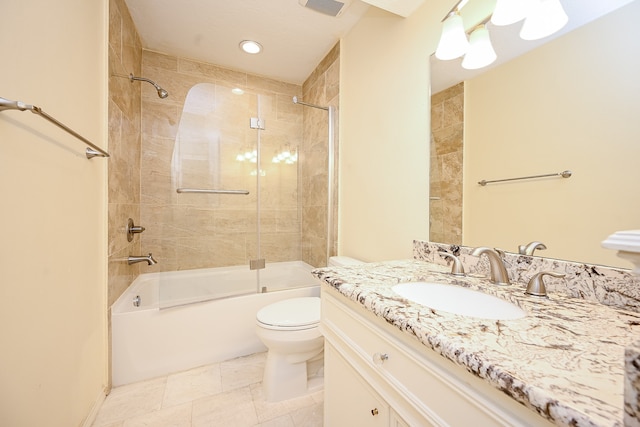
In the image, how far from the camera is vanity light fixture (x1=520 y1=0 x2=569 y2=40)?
0.75 metres

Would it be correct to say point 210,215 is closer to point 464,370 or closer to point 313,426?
point 313,426

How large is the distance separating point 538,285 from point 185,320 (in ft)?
5.91

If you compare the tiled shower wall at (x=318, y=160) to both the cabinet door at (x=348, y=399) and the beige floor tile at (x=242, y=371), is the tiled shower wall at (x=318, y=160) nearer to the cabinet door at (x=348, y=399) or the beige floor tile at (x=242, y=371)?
the beige floor tile at (x=242, y=371)

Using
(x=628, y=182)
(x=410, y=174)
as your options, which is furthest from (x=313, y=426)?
(x=628, y=182)

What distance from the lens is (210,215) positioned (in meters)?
2.22

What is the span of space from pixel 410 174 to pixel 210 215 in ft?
5.74

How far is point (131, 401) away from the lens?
1.30 m

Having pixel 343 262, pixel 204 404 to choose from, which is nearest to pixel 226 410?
pixel 204 404

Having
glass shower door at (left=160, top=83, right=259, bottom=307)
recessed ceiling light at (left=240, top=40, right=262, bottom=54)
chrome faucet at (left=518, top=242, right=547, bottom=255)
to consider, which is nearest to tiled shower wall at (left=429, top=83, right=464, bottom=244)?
chrome faucet at (left=518, top=242, right=547, bottom=255)

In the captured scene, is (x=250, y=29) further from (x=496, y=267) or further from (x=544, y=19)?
(x=496, y=267)

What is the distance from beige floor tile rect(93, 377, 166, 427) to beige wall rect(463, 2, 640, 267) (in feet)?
5.93

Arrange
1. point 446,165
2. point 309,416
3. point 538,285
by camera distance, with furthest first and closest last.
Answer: point 309,416 < point 446,165 < point 538,285

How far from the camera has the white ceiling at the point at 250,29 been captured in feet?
5.24

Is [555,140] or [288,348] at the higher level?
[555,140]
